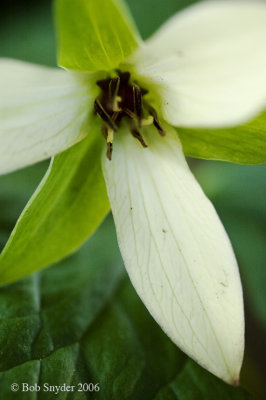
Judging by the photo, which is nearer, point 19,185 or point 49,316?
point 49,316

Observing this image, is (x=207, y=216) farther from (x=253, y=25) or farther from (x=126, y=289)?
(x=126, y=289)

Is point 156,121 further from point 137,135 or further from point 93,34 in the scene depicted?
point 93,34

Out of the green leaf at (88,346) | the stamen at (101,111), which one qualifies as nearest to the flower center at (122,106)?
the stamen at (101,111)

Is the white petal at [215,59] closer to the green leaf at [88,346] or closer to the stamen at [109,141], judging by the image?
the stamen at [109,141]

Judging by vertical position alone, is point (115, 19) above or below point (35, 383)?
above

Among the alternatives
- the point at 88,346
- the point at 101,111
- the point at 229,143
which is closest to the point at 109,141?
the point at 101,111

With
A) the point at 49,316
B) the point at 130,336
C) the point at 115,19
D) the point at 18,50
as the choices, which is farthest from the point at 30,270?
the point at 18,50

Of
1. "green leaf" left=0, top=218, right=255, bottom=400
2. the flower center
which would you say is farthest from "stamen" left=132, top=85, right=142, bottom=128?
"green leaf" left=0, top=218, right=255, bottom=400
